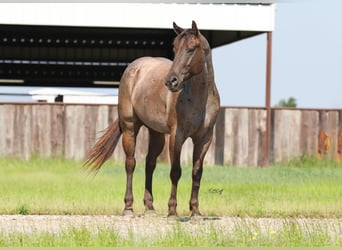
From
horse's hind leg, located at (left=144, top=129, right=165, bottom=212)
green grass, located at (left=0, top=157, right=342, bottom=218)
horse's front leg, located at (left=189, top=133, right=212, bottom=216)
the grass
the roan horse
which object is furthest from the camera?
green grass, located at (left=0, top=157, right=342, bottom=218)

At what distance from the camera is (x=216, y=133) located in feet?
82.5

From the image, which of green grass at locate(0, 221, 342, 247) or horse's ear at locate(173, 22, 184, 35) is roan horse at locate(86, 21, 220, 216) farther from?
green grass at locate(0, 221, 342, 247)

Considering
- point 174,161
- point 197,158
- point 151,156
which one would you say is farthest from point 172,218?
point 151,156

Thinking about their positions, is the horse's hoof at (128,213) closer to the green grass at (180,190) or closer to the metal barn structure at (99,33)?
the green grass at (180,190)

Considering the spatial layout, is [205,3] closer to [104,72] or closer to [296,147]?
[296,147]

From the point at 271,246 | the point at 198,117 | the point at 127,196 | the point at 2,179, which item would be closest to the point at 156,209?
the point at 127,196

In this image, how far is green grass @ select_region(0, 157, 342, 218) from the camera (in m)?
12.8

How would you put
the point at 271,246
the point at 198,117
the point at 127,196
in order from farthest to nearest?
the point at 127,196 < the point at 198,117 < the point at 271,246

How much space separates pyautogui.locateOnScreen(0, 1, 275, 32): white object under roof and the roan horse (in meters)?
12.7

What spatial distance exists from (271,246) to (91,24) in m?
17.7

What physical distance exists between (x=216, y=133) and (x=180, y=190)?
9382 mm

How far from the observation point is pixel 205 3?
26.0 metres

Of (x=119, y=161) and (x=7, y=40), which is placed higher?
(x=7, y=40)

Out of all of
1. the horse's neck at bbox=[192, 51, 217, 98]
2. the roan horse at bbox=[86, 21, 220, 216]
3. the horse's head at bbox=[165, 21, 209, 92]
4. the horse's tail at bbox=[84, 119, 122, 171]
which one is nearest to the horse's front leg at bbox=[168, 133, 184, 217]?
the roan horse at bbox=[86, 21, 220, 216]
